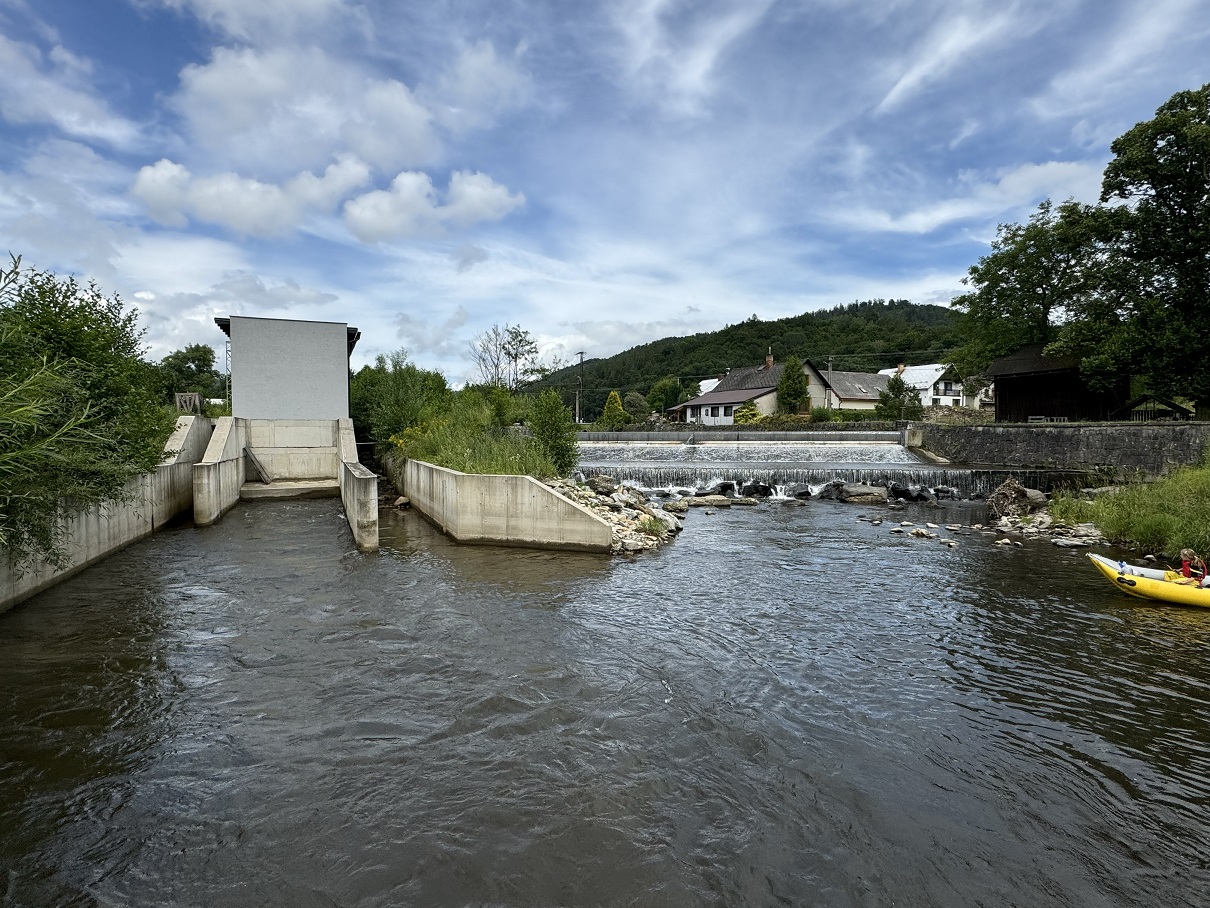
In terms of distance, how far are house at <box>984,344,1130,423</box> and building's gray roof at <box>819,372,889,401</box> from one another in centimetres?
2101

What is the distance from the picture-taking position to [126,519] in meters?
12.3

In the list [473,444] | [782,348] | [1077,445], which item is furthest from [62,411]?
[782,348]

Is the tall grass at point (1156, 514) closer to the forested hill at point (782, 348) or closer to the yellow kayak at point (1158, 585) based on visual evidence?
the yellow kayak at point (1158, 585)

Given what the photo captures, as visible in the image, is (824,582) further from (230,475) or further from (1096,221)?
(1096,221)

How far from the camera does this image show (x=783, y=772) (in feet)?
15.7

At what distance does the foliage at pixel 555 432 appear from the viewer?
624 inches

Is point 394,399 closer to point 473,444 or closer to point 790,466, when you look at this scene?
point 473,444

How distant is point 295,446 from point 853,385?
47986mm

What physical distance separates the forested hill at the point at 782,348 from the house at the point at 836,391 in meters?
12.0

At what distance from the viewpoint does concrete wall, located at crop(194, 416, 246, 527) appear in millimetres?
15141

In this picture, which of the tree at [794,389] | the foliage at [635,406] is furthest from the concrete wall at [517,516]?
the foliage at [635,406]

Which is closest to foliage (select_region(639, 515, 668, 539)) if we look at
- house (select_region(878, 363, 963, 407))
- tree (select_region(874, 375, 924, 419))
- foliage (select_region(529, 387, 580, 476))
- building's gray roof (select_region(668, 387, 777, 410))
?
foliage (select_region(529, 387, 580, 476))

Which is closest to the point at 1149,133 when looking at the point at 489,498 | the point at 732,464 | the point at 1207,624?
the point at 732,464

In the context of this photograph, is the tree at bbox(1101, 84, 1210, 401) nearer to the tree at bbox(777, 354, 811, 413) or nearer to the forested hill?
the tree at bbox(777, 354, 811, 413)
